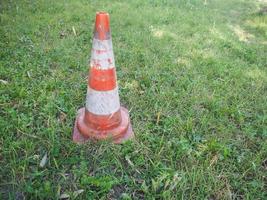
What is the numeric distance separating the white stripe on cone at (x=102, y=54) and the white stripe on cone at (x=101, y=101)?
228mm

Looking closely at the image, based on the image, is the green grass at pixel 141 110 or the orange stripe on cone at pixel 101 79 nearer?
the green grass at pixel 141 110

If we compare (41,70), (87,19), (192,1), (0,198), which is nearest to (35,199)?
(0,198)

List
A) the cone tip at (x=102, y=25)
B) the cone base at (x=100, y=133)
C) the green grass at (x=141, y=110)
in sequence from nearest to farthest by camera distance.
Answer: the green grass at (x=141, y=110) → the cone tip at (x=102, y=25) → the cone base at (x=100, y=133)

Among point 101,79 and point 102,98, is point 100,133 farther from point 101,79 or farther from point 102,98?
point 101,79

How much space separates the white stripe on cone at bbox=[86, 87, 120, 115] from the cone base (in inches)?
6.3

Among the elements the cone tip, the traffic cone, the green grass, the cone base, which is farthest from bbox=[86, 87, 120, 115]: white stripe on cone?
the cone tip

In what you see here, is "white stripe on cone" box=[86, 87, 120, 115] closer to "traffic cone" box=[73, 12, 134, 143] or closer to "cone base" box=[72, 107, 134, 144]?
"traffic cone" box=[73, 12, 134, 143]

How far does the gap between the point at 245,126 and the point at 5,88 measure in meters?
2.51

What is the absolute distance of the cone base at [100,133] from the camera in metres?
2.63

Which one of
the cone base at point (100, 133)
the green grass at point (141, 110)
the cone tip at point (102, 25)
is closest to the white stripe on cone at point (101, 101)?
the cone base at point (100, 133)

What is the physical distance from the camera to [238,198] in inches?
91.4

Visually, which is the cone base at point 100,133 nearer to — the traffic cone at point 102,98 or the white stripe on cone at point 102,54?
the traffic cone at point 102,98

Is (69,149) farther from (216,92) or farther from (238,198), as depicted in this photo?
(216,92)

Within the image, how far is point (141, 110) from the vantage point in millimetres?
3180
